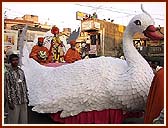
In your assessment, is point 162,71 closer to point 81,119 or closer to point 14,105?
point 81,119

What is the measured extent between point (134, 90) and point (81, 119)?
1.65 ft

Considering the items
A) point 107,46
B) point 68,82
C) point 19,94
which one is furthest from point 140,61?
point 107,46

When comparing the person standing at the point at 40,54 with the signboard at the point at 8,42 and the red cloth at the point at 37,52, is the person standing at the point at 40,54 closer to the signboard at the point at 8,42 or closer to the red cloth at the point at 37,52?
the red cloth at the point at 37,52

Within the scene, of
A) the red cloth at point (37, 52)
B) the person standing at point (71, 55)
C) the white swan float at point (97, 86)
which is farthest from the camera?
the person standing at point (71, 55)

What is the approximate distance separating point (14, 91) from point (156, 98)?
1.03 m

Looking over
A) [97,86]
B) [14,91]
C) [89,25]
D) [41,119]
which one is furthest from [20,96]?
[89,25]

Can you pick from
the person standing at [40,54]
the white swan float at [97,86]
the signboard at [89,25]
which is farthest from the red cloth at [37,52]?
the signboard at [89,25]

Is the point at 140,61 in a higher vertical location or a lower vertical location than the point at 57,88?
higher

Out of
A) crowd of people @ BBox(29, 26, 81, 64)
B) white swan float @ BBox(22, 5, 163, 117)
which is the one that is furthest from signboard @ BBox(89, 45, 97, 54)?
white swan float @ BBox(22, 5, 163, 117)

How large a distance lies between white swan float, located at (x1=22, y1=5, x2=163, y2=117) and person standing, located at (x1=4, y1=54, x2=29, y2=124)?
0.89 feet

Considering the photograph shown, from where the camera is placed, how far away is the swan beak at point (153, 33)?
8.16ft

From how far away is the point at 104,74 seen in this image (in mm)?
2484

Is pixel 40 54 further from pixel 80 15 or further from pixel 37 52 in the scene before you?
pixel 80 15

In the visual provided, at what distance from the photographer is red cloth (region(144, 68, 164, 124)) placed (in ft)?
7.11
